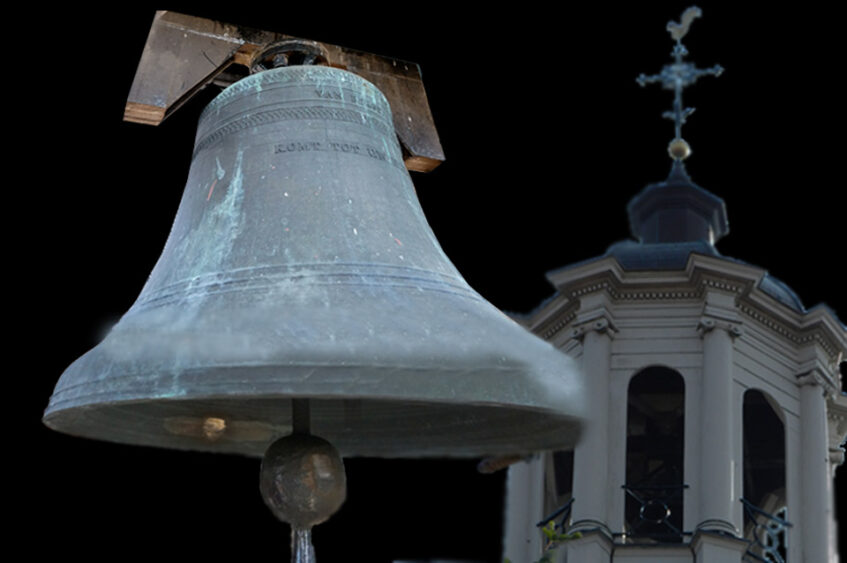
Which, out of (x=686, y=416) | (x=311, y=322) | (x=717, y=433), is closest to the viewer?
(x=311, y=322)

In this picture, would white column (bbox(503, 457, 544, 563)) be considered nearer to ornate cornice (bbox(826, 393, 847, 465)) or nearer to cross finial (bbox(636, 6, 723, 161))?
ornate cornice (bbox(826, 393, 847, 465))

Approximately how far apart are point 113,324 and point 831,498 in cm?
1635

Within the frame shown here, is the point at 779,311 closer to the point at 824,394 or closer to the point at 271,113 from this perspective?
the point at 824,394

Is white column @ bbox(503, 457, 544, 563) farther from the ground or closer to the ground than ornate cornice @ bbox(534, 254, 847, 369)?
closer to the ground

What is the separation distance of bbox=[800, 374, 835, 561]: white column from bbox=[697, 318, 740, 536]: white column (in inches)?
44.2

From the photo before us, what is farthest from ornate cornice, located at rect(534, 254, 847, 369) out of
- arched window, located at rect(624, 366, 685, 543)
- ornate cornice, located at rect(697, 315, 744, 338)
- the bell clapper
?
the bell clapper

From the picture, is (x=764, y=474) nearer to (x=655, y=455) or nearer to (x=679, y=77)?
(x=655, y=455)

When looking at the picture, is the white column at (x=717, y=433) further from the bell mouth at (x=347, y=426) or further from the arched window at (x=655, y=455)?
the bell mouth at (x=347, y=426)

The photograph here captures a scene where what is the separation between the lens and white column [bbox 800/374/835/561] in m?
21.4

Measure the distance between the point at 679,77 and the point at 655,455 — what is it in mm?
5216

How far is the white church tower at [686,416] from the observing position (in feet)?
68.1

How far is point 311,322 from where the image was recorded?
259 inches

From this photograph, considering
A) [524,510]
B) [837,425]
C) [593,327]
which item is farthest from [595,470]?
[837,425]

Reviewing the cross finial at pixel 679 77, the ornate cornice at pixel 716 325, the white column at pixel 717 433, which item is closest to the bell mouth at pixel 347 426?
the white column at pixel 717 433
